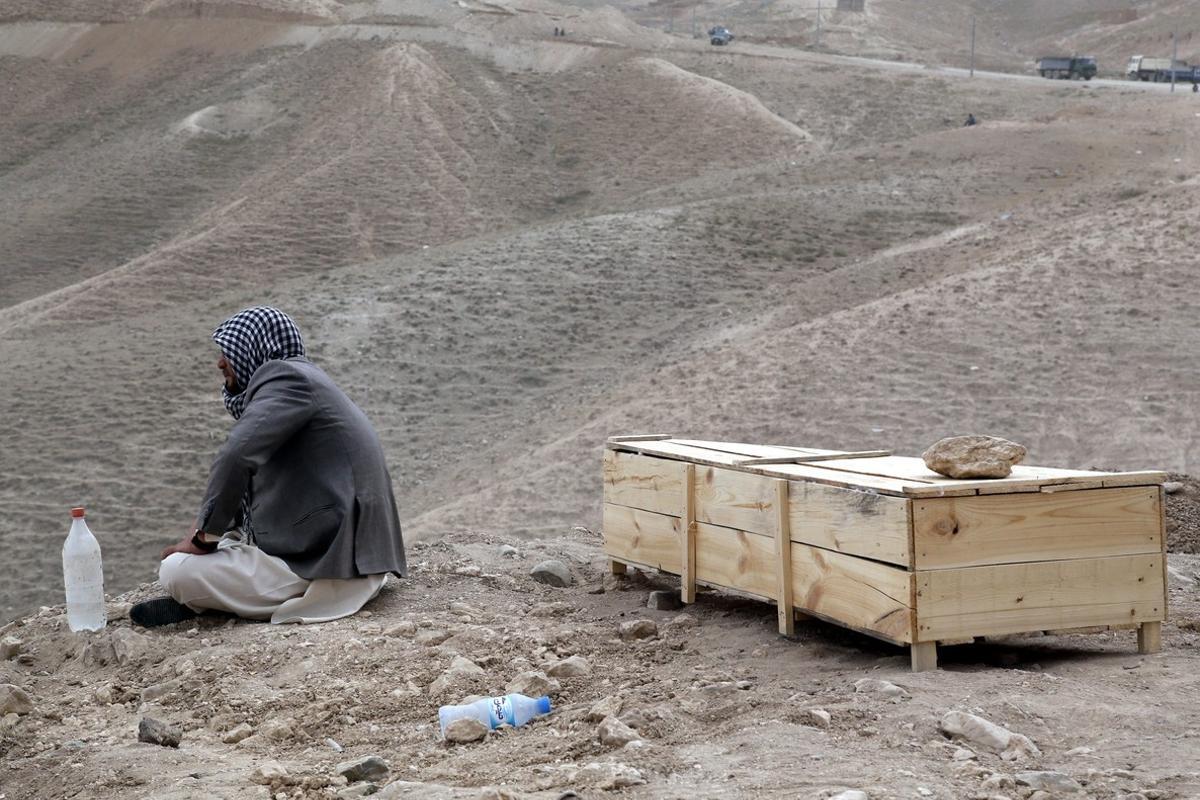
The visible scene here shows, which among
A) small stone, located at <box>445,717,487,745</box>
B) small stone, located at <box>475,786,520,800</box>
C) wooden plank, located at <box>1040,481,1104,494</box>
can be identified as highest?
wooden plank, located at <box>1040,481,1104,494</box>

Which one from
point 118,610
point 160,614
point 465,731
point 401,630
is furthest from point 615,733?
point 118,610

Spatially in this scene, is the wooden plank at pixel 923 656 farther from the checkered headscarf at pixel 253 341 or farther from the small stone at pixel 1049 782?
the checkered headscarf at pixel 253 341

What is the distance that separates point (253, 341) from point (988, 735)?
3.91m

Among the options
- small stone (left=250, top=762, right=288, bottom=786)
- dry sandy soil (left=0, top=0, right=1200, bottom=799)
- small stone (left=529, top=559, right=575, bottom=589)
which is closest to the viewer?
small stone (left=250, top=762, right=288, bottom=786)

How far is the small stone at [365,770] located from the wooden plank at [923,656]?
189 cm

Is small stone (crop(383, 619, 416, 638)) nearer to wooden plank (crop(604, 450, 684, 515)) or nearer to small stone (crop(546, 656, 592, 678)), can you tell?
small stone (crop(546, 656, 592, 678))

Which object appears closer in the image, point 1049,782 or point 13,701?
point 1049,782

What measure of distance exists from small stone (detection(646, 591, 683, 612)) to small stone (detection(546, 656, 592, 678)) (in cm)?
130

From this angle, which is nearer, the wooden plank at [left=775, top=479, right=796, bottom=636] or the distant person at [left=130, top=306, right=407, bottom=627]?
the wooden plank at [left=775, top=479, right=796, bottom=636]

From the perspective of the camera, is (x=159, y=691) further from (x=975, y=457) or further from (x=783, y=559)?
(x=975, y=457)

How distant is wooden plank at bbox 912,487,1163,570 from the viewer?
15.1 ft

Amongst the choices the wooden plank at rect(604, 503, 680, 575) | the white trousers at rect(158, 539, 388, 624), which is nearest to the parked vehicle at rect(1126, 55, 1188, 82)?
the wooden plank at rect(604, 503, 680, 575)

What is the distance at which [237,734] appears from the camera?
4645mm

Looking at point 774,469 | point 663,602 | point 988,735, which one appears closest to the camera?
point 988,735
